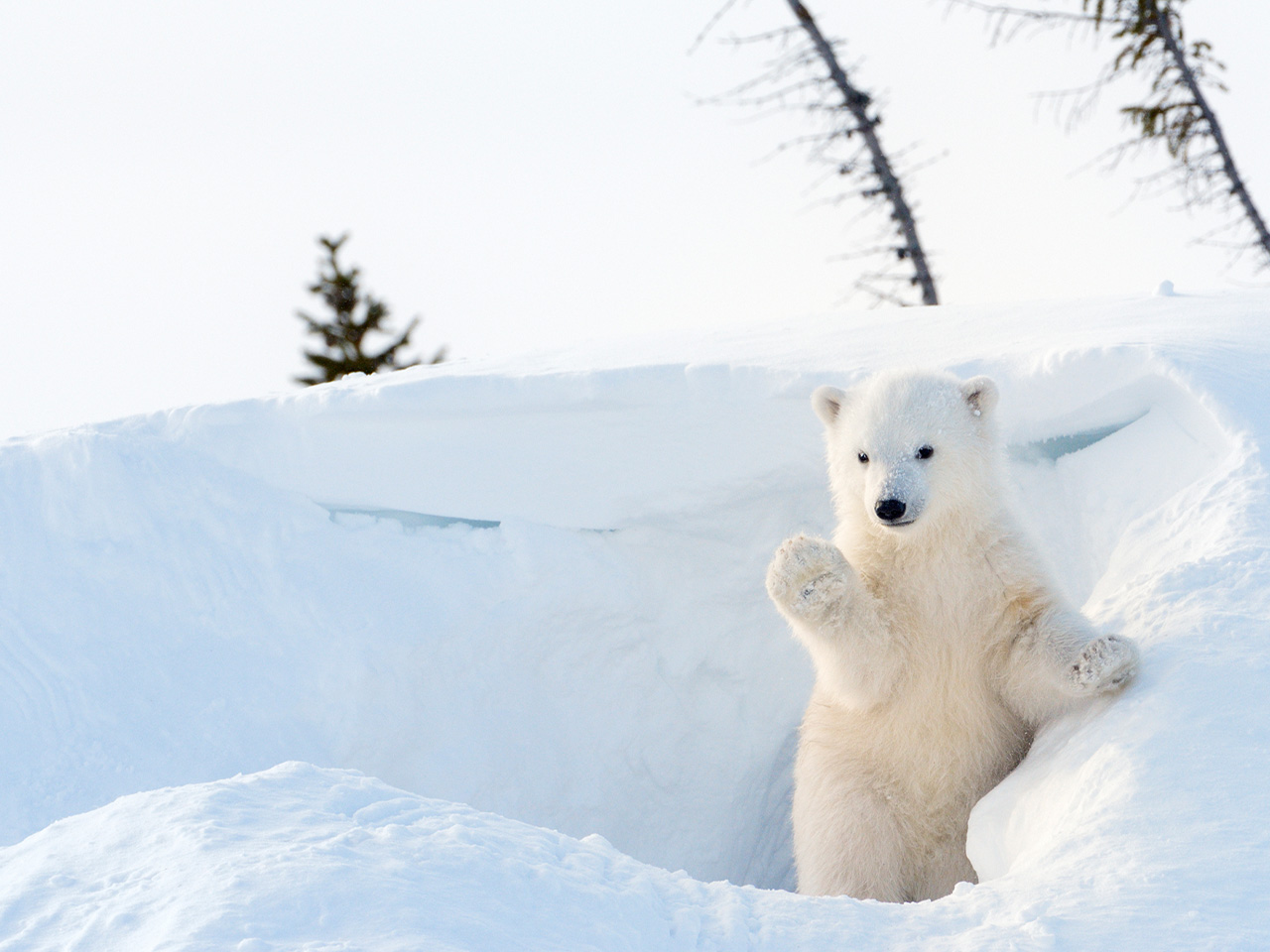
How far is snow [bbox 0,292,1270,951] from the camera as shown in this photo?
2.13 meters

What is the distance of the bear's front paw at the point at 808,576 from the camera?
2.80 meters

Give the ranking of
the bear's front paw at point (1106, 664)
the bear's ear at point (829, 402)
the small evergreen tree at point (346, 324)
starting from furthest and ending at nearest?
the small evergreen tree at point (346, 324) < the bear's ear at point (829, 402) < the bear's front paw at point (1106, 664)

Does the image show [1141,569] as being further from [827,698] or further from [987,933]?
[987,933]

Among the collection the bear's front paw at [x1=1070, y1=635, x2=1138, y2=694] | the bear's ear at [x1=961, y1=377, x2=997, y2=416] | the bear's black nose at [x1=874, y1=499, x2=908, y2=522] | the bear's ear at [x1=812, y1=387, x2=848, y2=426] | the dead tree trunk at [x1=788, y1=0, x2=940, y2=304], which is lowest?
the bear's front paw at [x1=1070, y1=635, x2=1138, y2=694]

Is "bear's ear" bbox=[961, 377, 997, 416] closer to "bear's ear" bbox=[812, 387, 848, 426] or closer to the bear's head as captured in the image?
the bear's head

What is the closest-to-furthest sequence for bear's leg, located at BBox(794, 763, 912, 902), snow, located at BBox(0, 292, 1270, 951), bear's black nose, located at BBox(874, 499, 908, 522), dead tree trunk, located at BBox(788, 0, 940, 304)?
snow, located at BBox(0, 292, 1270, 951), bear's black nose, located at BBox(874, 499, 908, 522), bear's leg, located at BBox(794, 763, 912, 902), dead tree trunk, located at BBox(788, 0, 940, 304)

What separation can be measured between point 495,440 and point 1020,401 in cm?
227

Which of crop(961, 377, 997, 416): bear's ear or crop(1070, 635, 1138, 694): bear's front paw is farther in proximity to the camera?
crop(961, 377, 997, 416): bear's ear

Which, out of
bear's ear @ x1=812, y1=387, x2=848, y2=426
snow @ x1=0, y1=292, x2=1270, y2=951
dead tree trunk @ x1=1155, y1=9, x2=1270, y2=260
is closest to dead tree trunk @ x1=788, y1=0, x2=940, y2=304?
dead tree trunk @ x1=1155, y1=9, x2=1270, y2=260

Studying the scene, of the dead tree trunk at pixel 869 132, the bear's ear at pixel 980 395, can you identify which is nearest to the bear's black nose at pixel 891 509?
the bear's ear at pixel 980 395

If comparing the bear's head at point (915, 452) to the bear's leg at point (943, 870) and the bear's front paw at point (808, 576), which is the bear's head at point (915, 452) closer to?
the bear's front paw at point (808, 576)

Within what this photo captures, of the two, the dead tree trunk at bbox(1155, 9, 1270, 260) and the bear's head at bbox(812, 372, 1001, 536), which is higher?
the dead tree trunk at bbox(1155, 9, 1270, 260)

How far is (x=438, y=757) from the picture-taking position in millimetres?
3979

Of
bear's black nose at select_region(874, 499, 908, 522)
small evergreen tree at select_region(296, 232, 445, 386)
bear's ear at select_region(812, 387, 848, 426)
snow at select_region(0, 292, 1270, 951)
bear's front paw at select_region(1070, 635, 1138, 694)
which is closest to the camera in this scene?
snow at select_region(0, 292, 1270, 951)
